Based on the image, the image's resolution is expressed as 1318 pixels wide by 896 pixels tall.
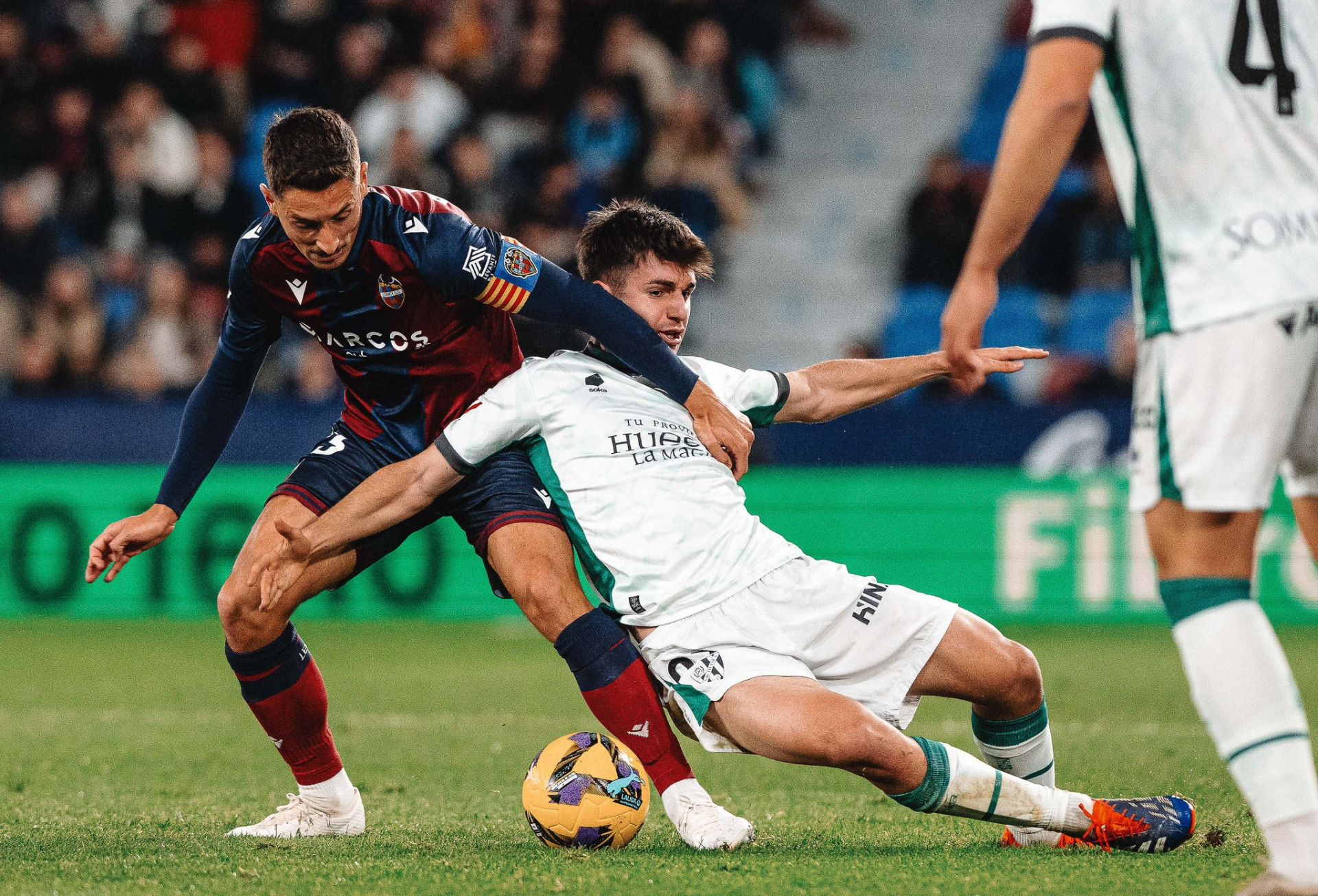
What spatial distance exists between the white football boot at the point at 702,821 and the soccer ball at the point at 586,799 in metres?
0.08

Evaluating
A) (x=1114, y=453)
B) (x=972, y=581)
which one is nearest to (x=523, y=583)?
(x=972, y=581)

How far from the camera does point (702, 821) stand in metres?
4.07

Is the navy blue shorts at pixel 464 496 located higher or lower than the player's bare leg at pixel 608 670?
higher

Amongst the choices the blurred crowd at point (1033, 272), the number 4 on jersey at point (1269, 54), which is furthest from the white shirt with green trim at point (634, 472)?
the blurred crowd at point (1033, 272)

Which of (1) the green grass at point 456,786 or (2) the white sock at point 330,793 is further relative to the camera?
(2) the white sock at point 330,793

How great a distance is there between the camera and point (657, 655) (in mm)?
4129

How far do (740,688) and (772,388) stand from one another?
981 millimetres

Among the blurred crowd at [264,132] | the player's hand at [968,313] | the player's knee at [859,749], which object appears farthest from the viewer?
the blurred crowd at [264,132]

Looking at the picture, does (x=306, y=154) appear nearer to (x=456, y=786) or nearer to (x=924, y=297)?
(x=456, y=786)

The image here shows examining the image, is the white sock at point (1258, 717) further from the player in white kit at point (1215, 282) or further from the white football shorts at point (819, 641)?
the white football shorts at point (819, 641)

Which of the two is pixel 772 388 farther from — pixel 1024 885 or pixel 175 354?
pixel 175 354

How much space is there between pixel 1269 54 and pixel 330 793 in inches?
121

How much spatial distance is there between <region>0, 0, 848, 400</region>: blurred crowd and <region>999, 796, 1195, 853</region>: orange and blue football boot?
8234 millimetres

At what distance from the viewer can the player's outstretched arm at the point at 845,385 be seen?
4.43m
